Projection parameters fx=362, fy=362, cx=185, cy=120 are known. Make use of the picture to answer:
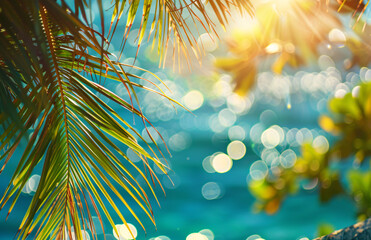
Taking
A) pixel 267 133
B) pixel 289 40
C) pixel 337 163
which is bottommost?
pixel 337 163

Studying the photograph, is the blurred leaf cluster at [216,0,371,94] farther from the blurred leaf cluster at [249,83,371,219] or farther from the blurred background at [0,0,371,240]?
the blurred leaf cluster at [249,83,371,219]

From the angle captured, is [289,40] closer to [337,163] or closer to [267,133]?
[337,163]

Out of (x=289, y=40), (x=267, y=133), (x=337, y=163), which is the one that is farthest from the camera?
(x=267, y=133)

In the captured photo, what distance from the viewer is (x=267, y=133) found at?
6648 mm

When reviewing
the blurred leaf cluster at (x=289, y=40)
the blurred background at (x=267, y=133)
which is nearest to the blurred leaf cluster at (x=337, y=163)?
the blurred background at (x=267, y=133)

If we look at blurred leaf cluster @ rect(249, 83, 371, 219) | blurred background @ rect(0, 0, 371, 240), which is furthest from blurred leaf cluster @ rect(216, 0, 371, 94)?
blurred leaf cluster @ rect(249, 83, 371, 219)

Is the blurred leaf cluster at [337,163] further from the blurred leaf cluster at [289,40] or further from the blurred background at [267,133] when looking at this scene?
the blurred leaf cluster at [289,40]

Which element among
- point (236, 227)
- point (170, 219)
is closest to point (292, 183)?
point (236, 227)

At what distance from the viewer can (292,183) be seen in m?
2.38

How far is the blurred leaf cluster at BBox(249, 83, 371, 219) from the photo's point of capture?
2166 millimetres

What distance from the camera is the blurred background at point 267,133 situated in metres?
1.78

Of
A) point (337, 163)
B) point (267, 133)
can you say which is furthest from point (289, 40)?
point (267, 133)

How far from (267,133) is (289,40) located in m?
4.87

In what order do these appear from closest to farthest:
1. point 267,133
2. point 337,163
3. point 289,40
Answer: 1. point 289,40
2. point 337,163
3. point 267,133
